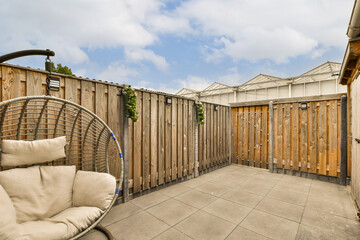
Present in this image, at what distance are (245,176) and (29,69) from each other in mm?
4455

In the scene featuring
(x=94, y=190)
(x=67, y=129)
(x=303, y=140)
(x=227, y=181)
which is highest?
(x=67, y=129)

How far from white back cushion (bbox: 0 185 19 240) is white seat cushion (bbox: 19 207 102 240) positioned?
6 cm

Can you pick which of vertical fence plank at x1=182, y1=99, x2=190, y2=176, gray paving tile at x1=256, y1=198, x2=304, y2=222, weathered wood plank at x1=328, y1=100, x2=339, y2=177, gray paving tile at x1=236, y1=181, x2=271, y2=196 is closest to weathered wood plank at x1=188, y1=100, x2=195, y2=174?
vertical fence plank at x1=182, y1=99, x2=190, y2=176

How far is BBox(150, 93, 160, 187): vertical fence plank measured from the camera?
3.01 m

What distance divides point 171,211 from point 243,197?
132 cm

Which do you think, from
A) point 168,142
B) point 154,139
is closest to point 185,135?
point 168,142

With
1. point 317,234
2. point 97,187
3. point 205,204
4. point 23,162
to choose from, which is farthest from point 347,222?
point 23,162

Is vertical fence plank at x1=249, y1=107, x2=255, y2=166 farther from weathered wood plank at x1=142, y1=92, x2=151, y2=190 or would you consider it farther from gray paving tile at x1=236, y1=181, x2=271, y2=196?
weathered wood plank at x1=142, y1=92, x2=151, y2=190

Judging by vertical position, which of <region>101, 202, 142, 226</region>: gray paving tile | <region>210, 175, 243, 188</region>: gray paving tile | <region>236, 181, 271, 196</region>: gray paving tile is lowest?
<region>210, 175, 243, 188</region>: gray paving tile

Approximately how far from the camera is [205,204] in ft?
8.25

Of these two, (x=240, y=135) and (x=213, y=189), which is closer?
(x=213, y=189)

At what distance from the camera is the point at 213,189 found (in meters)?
3.14

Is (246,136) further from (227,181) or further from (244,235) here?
(244,235)

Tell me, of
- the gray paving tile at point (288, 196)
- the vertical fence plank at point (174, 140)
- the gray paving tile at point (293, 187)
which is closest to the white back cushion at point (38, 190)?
the vertical fence plank at point (174, 140)
